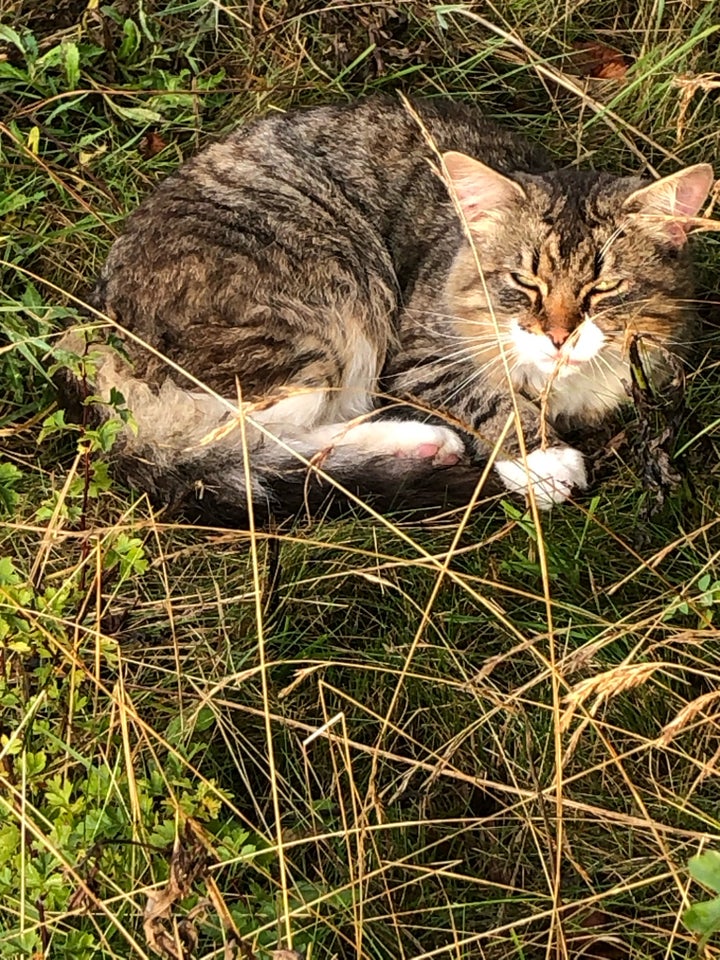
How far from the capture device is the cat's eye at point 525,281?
220cm

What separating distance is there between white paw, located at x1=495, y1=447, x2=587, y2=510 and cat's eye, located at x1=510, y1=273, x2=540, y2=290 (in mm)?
372

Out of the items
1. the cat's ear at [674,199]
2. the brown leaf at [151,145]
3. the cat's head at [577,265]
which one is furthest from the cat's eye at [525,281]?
the brown leaf at [151,145]

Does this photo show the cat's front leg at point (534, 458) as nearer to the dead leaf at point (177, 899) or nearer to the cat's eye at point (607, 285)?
the cat's eye at point (607, 285)

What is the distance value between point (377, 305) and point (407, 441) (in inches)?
16.2

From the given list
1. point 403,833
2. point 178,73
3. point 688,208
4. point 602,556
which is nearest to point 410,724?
Result: point 403,833

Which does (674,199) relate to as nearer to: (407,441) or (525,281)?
(525,281)

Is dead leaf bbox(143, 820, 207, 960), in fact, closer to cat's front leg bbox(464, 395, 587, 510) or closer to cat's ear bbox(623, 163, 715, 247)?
cat's front leg bbox(464, 395, 587, 510)

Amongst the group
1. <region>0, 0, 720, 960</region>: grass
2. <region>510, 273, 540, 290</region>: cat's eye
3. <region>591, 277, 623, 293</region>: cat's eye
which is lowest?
<region>0, 0, 720, 960</region>: grass

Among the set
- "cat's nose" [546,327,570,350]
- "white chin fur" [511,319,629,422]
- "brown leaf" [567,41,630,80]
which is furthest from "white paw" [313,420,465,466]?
"brown leaf" [567,41,630,80]

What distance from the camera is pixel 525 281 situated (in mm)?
2223

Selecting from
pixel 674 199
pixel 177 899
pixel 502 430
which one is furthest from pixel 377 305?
pixel 177 899

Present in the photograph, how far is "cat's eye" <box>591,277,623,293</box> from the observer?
2.13m

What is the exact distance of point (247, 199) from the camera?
2.45 metres

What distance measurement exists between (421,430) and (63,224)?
4.05ft
